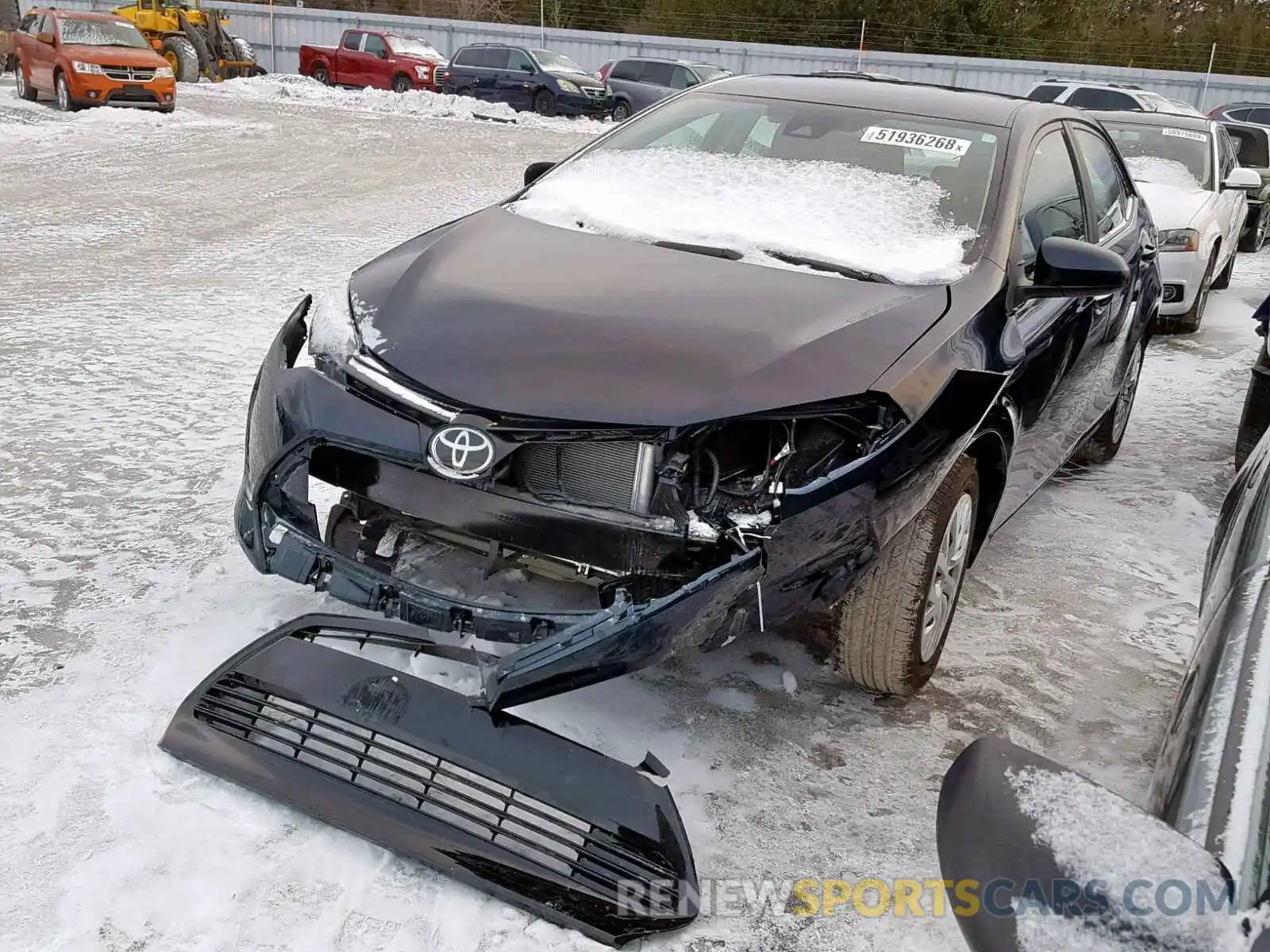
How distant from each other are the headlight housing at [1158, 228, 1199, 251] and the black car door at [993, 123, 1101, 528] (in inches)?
158

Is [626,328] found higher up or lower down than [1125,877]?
higher up

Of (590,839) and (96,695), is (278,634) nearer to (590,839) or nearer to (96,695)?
(96,695)

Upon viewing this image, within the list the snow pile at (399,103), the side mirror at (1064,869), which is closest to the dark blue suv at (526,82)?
Answer: the snow pile at (399,103)

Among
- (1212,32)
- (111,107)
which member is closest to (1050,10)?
(1212,32)

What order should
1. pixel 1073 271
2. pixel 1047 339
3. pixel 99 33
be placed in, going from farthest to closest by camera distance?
1. pixel 99 33
2. pixel 1047 339
3. pixel 1073 271

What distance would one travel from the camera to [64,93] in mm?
15672

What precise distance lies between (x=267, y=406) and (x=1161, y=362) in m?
6.36

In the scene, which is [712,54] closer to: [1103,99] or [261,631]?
[1103,99]

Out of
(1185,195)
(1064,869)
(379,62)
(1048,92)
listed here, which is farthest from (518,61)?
(1064,869)

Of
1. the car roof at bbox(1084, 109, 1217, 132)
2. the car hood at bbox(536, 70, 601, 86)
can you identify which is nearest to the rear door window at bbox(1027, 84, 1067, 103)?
the car roof at bbox(1084, 109, 1217, 132)

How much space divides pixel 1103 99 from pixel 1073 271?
15564 millimetres

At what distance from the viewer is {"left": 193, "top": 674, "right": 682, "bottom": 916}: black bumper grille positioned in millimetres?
2129

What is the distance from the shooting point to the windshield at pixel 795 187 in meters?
3.08

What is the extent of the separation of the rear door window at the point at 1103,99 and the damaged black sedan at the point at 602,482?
14407mm
